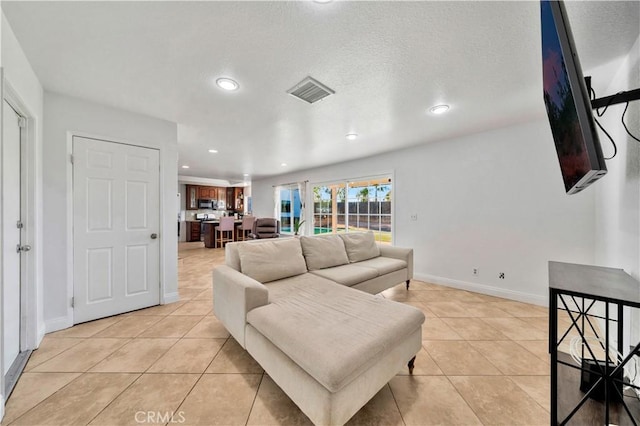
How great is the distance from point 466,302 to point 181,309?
3.51 m

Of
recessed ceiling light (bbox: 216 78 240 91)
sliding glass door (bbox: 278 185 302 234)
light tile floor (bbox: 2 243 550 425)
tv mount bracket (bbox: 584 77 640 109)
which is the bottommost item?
light tile floor (bbox: 2 243 550 425)

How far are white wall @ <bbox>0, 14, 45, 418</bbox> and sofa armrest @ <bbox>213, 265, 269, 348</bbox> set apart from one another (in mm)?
1474

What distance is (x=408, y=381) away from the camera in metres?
1.61

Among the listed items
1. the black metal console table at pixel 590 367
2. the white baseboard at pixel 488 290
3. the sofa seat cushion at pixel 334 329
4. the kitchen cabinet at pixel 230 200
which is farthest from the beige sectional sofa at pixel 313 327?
the kitchen cabinet at pixel 230 200

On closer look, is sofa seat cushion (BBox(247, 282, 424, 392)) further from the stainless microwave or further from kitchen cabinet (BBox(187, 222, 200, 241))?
the stainless microwave

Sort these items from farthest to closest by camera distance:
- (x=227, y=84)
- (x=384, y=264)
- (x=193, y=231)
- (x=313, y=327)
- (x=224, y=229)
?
(x=193, y=231), (x=224, y=229), (x=384, y=264), (x=227, y=84), (x=313, y=327)

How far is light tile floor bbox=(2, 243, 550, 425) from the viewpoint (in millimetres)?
1325

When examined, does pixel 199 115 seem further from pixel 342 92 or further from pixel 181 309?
pixel 181 309

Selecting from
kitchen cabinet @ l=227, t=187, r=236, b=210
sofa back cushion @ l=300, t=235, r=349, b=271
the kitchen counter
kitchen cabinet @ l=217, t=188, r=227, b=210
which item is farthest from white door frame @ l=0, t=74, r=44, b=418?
kitchen cabinet @ l=227, t=187, r=236, b=210

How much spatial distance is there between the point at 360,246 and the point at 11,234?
3351 millimetres

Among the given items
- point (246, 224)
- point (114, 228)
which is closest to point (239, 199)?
point (246, 224)

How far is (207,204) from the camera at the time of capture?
28.3 feet

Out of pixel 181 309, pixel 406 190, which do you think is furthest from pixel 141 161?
pixel 406 190

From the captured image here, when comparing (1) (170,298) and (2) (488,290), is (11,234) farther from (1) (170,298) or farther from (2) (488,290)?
(2) (488,290)
